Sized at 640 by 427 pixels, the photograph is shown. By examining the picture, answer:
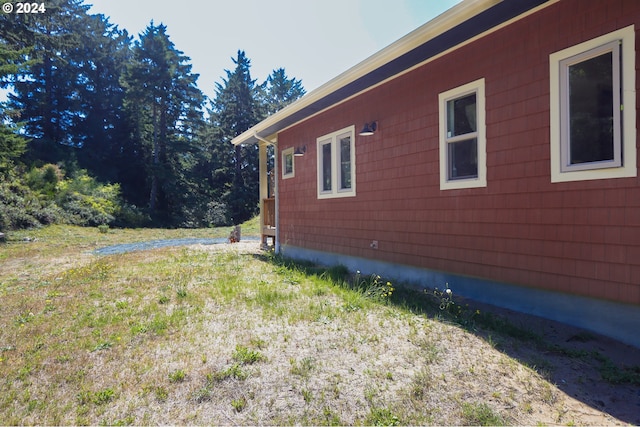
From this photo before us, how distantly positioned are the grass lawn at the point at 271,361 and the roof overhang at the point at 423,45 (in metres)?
3.05

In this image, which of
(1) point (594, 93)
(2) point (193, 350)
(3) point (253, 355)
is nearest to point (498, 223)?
(1) point (594, 93)

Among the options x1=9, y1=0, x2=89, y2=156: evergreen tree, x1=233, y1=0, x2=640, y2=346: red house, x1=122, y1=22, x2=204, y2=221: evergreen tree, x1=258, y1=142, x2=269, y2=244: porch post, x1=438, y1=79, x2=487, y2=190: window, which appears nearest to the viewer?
x1=233, y1=0, x2=640, y2=346: red house

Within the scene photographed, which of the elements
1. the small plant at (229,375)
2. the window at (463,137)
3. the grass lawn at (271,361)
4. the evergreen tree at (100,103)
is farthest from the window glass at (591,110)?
the evergreen tree at (100,103)

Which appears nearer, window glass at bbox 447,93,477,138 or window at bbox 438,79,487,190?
window at bbox 438,79,487,190

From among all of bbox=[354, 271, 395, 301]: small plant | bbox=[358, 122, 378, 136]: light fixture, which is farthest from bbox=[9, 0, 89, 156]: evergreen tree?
bbox=[354, 271, 395, 301]: small plant

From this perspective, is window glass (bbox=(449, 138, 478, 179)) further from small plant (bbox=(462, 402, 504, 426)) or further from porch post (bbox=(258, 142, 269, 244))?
porch post (bbox=(258, 142, 269, 244))

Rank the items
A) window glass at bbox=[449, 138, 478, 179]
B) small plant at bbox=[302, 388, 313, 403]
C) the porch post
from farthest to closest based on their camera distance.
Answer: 1. the porch post
2. window glass at bbox=[449, 138, 478, 179]
3. small plant at bbox=[302, 388, 313, 403]

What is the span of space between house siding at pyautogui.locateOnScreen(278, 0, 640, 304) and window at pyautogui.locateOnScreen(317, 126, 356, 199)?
270mm

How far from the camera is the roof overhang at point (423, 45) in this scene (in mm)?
3723

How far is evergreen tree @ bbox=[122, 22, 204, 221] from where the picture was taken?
22.6 m

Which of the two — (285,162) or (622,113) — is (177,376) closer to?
(622,113)

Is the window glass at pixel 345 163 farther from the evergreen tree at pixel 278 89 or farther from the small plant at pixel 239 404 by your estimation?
the evergreen tree at pixel 278 89

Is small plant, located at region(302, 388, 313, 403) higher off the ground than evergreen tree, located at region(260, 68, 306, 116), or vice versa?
evergreen tree, located at region(260, 68, 306, 116)

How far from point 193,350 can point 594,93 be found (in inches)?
164
